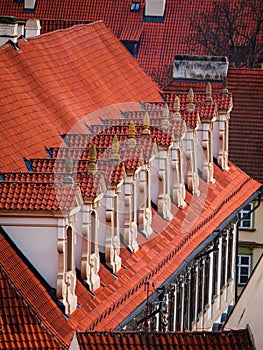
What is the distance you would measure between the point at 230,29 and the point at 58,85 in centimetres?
5337

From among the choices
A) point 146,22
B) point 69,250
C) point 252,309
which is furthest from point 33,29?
point 146,22

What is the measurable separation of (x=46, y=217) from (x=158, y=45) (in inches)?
2811

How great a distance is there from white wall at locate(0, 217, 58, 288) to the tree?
219 ft

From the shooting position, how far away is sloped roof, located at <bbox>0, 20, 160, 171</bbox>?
1879 inches

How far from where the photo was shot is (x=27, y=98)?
5144 centimetres

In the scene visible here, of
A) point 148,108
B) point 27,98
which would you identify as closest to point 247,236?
point 148,108

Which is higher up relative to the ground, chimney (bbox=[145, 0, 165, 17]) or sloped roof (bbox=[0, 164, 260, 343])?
sloped roof (bbox=[0, 164, 260, 343])

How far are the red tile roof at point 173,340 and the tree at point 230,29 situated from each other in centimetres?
7372

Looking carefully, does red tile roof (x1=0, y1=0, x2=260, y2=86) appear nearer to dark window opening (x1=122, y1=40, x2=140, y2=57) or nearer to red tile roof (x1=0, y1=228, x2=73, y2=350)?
dark window opening (x1=122, y1=40, x2=140, y2=57)

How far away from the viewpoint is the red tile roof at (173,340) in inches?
1246

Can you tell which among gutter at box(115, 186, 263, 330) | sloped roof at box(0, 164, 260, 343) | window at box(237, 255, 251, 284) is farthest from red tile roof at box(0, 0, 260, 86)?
sloped roof at box(0, 164, 260, 343)

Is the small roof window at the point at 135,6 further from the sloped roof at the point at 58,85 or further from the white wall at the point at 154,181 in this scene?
the white wall at the point at 154,181

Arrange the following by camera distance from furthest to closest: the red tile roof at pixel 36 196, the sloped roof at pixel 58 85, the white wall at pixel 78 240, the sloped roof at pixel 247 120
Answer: the sloped roof at pixel 247 120 < the sloped roof at pixel 58 85 < the white wall at pixel 78 240 < the red tile roof at pixel 36 196

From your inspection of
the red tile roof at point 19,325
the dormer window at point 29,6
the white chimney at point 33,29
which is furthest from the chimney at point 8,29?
the dormer window at point 29,6
